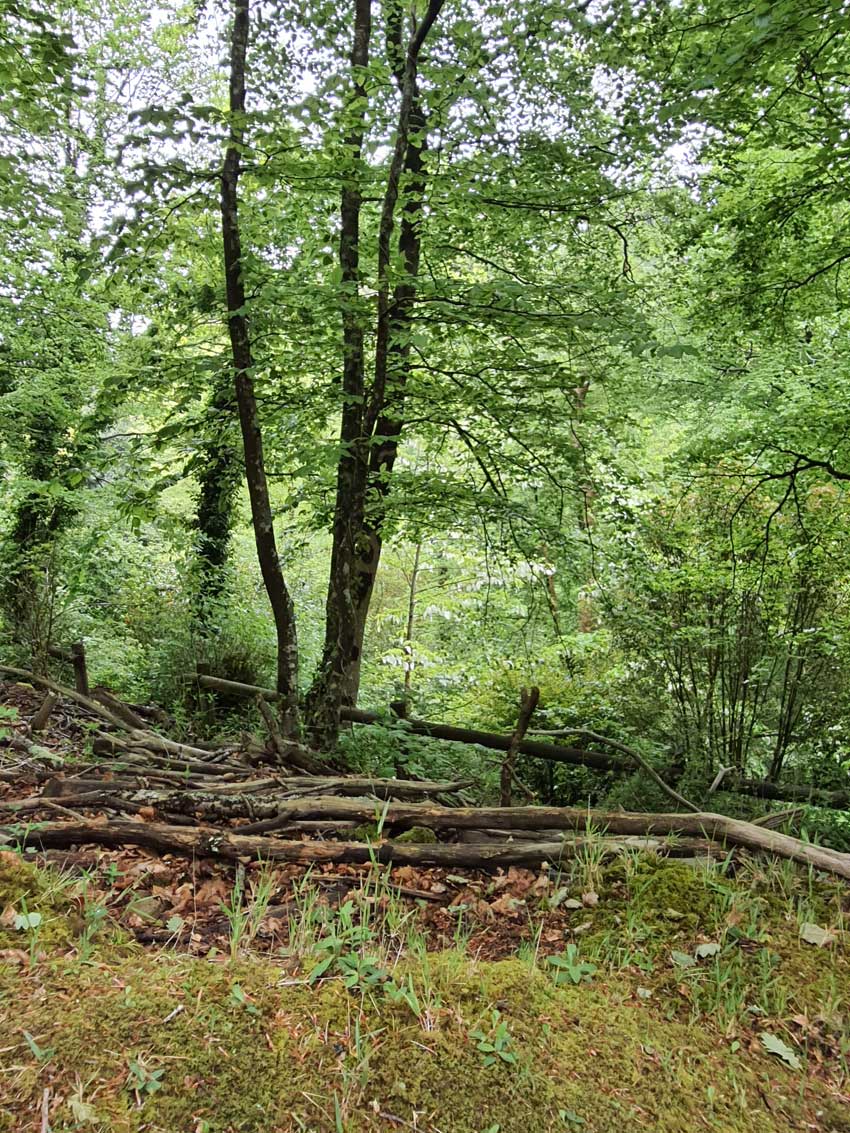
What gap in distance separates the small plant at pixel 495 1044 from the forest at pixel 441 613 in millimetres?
14

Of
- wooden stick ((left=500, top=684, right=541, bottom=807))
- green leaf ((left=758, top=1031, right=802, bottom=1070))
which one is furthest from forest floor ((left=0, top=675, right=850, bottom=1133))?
wooden stick ((left=500, top=684, right=541, bottom=807))

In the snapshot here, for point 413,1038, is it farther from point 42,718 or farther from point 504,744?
point 504,744

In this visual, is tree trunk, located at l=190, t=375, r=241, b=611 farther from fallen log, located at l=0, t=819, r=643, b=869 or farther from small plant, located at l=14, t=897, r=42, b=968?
small plant, located at l=14, t=897, r=42, b=968

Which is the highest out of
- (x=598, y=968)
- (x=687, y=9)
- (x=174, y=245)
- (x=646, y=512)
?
(x=687, y=9)

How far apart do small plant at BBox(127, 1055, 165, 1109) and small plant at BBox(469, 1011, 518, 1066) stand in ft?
2.78

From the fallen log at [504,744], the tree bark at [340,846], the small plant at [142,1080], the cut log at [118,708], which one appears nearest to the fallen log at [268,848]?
the tree bark at [340,846]

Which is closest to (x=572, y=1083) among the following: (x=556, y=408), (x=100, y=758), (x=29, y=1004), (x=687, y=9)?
(x=29, y=1004)

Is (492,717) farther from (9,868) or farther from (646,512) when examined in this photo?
(9,868)

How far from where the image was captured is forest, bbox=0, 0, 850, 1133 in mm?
1925

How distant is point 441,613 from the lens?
10.4 m

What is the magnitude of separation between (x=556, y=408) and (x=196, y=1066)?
5.87 m

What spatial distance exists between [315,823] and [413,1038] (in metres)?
1.46

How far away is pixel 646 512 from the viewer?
707 cm

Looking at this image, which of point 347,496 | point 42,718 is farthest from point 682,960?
point 42,718
